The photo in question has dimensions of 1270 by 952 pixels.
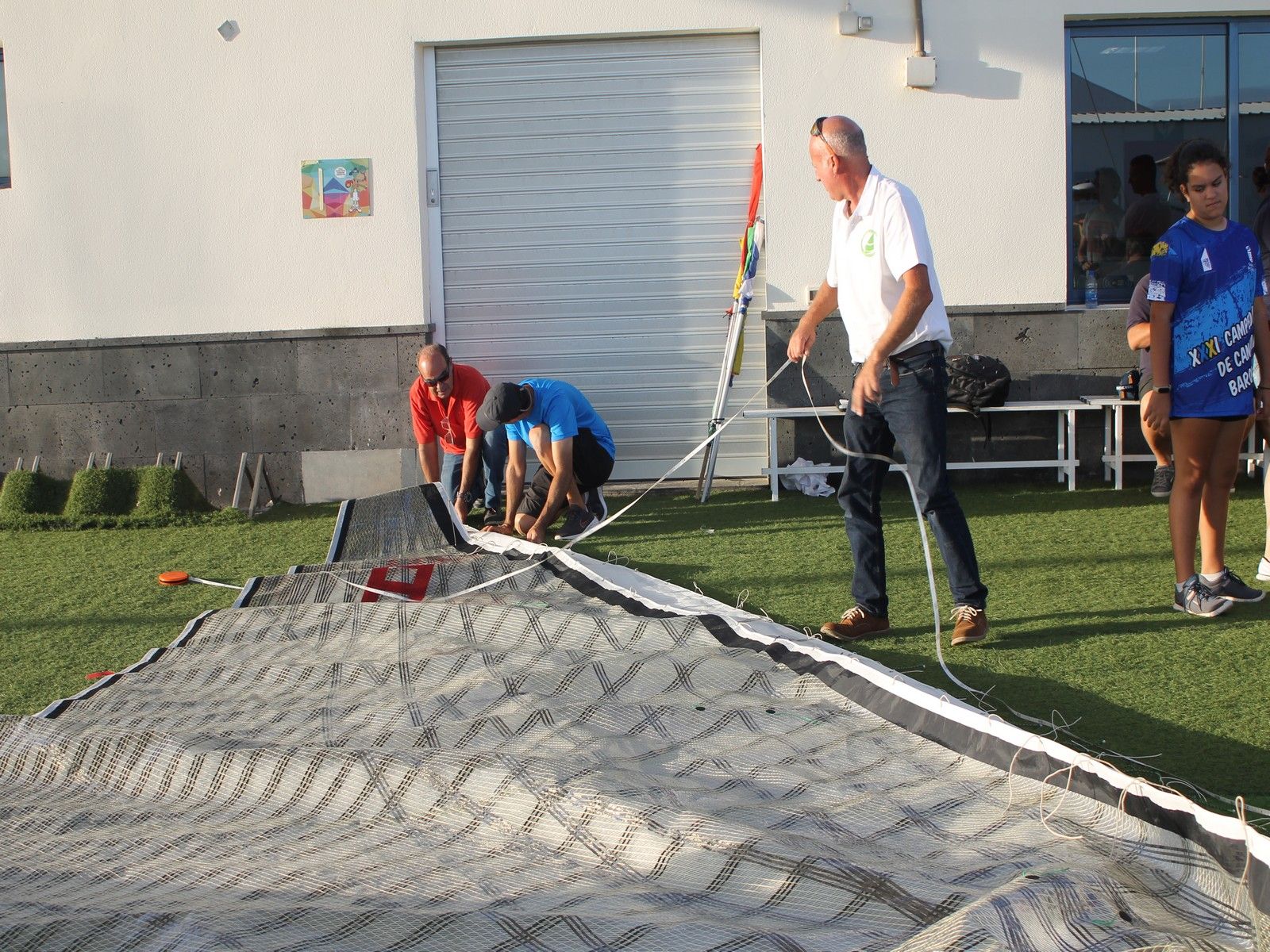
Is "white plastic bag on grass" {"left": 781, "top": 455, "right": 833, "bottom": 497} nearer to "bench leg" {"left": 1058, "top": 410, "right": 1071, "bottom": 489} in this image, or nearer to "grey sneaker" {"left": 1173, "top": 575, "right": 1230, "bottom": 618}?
"bench leg" {"left": 1058, "top": 410, "right": 1071, "bottom": 489}

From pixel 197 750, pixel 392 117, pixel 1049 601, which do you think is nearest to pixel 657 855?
pixel 197 750

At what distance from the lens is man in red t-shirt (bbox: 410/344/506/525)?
21.9 feet

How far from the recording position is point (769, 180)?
25.0ft

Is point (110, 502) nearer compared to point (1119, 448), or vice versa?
point (1119, 448)

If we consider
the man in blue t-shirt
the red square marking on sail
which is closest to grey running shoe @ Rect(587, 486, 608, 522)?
the man in blue t-shirt

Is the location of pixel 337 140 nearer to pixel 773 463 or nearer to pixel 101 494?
pixel 101 494

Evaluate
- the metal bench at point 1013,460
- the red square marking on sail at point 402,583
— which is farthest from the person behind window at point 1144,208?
the red square marking on sail at point 402,583

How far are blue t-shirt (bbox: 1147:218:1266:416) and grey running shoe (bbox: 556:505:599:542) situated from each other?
3.22 m

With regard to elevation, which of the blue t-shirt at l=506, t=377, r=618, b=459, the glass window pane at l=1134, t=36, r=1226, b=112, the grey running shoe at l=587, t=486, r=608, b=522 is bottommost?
the grey running shoe at l=587, t=486, r=608, b=522

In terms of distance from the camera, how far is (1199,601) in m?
3.99

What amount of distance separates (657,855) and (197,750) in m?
1.26

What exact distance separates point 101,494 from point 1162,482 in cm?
641

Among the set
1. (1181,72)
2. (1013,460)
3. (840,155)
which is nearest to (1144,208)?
(1181,72)

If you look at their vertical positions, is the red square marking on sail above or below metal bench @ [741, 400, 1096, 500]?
below
